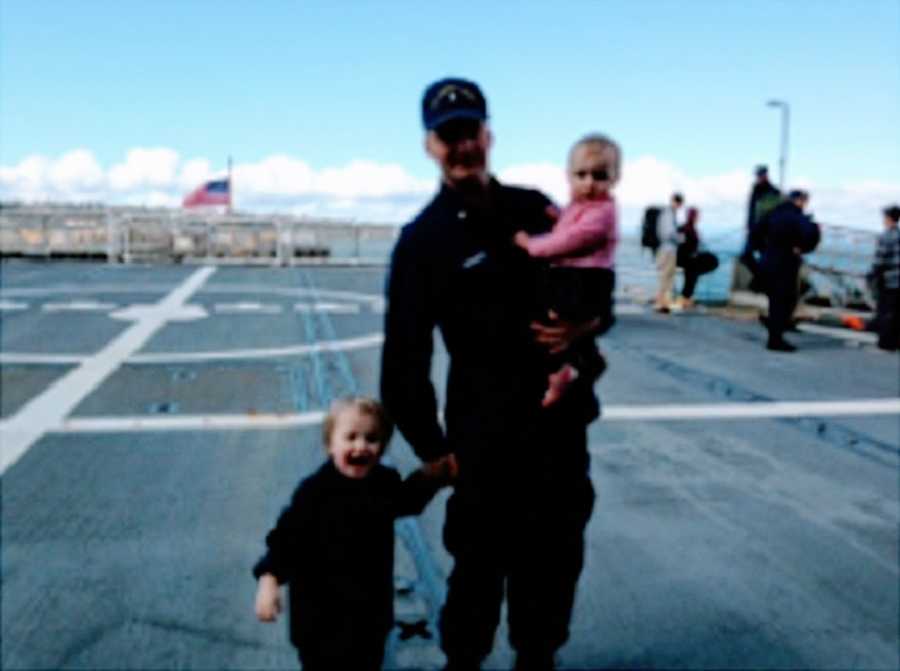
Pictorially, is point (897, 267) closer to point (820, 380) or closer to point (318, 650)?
point (820, 380)

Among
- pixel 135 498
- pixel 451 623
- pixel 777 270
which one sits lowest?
pixel 135 498

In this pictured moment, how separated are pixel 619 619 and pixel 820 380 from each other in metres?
5.68

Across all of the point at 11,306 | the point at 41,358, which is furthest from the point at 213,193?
the point at 41,358

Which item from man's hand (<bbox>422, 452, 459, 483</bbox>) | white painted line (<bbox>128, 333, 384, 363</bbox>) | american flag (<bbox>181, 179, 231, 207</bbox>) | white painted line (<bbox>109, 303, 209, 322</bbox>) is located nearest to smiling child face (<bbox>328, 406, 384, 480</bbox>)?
man's hand (<bbox>422, 452, 459, 483</bbox>)

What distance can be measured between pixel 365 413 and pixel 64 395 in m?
5.60

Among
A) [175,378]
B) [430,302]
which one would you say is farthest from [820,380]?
[430,302]

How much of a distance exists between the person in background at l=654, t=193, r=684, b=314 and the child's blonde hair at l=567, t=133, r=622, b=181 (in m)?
10.9

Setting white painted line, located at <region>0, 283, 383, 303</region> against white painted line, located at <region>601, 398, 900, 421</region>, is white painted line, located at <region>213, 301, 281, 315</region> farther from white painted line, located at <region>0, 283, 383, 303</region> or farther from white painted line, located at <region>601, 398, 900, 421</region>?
white painted line, located at <region>601, 398, 900, 421</region>

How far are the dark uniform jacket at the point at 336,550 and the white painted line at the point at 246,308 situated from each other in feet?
35.0

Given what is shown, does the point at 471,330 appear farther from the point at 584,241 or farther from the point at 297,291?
the point at 297,291

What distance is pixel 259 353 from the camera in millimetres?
8836

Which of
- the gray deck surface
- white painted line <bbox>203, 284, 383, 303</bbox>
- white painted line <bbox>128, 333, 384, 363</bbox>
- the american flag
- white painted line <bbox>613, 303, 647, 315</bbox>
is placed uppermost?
the american flag

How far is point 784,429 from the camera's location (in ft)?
19.5

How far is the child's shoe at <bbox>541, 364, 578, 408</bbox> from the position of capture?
77.8 inches
